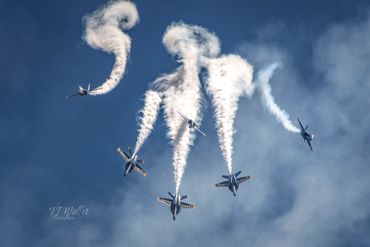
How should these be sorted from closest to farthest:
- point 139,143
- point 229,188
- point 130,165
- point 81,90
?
point 139,143, point 81,90, point 130,165, point 229,188

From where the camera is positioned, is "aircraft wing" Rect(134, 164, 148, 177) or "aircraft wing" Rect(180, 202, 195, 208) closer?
"aircraft wing" Rect(134, 164, 148, 177)

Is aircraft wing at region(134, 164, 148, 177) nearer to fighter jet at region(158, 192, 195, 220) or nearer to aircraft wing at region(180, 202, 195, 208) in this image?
fighter jet at region(158, 192, 195, 220)

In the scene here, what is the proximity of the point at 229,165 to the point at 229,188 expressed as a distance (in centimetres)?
1490

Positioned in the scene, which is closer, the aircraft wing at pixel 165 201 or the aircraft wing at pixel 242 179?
the aircraft wing at pixel 242 179

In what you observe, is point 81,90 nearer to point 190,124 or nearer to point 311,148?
point 190,124

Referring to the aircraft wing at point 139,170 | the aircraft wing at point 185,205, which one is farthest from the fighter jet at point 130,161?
the aircraft wing at point 185,205

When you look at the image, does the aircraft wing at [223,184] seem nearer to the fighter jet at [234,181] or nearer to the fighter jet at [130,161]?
the fighter jet at [234,181]

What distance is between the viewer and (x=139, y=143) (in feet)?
128

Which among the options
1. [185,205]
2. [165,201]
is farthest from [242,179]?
[165,201]

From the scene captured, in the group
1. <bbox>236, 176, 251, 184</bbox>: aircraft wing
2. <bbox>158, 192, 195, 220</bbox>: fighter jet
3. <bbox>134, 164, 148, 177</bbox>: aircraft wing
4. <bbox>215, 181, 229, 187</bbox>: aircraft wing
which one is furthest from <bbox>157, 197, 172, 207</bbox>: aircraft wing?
<bbox>236, 176, 251, 184</bbox>: aircraft wing

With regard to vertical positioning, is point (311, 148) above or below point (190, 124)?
above

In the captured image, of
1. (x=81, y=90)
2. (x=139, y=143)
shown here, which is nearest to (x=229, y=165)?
(x=139, y=143)

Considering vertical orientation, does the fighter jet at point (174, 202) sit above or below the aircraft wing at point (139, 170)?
below

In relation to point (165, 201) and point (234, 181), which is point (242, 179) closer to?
point (234, 181)
